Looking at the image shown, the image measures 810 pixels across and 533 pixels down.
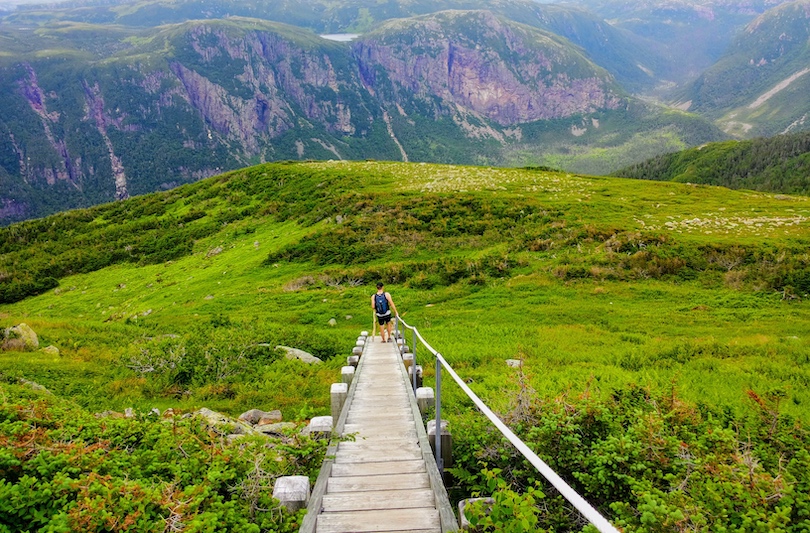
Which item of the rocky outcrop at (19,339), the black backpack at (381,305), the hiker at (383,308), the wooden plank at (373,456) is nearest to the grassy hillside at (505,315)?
the wooden plank at (373,456)

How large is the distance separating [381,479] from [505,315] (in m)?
15.9

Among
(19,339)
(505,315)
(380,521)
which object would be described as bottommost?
(505,315)

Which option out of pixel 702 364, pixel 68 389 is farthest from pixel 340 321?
pixel 702 364

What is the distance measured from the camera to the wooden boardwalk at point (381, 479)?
182 inches

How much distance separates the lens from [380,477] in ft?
18.7

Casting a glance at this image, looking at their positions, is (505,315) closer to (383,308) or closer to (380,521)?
(383,308)

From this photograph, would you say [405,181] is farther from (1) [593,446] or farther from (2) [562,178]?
(1) [593,446]

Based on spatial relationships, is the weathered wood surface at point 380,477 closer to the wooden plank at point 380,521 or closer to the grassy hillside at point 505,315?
the wooden plank at point 380,521

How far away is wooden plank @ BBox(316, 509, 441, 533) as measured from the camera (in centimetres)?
455

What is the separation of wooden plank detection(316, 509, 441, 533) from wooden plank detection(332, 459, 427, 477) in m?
0.97

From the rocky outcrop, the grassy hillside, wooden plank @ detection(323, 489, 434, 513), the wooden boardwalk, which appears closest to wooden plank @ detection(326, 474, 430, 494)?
the wooden boardwalk

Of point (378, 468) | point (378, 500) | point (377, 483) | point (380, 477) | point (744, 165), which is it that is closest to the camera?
point (378, 500)

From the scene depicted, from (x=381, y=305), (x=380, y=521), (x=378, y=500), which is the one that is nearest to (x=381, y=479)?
(x=378, y=500)

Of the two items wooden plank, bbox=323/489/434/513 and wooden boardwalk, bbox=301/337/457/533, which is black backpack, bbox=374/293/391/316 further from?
wooden plank, bbox=323/489/434/513
